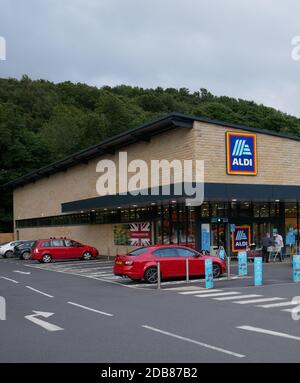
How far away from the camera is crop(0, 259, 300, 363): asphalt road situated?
27.2 ft

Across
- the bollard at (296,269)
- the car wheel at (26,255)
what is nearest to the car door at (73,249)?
the car wheel at (26,255)

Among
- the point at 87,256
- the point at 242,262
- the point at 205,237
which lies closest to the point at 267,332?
the point at 242,262

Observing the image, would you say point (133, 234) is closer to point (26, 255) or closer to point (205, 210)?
point (205, 210)

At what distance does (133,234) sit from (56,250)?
503cm

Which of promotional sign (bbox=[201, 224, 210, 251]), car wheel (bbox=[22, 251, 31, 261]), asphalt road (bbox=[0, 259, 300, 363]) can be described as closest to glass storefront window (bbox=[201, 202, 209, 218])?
promotional sign (bbox=[201, 224, 210, 251])

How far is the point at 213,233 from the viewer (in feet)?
95.6

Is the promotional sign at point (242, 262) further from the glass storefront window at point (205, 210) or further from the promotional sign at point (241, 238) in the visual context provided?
the promotional sign at point (241, 238)

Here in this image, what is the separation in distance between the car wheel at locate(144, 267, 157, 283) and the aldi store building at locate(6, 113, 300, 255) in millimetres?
5936

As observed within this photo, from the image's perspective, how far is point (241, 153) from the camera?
90.6ft

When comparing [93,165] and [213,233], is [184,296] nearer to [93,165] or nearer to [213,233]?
[213,233]

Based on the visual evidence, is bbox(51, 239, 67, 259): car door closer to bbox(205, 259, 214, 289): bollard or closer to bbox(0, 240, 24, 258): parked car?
bbox(0, 240, 24, 258): parked car
